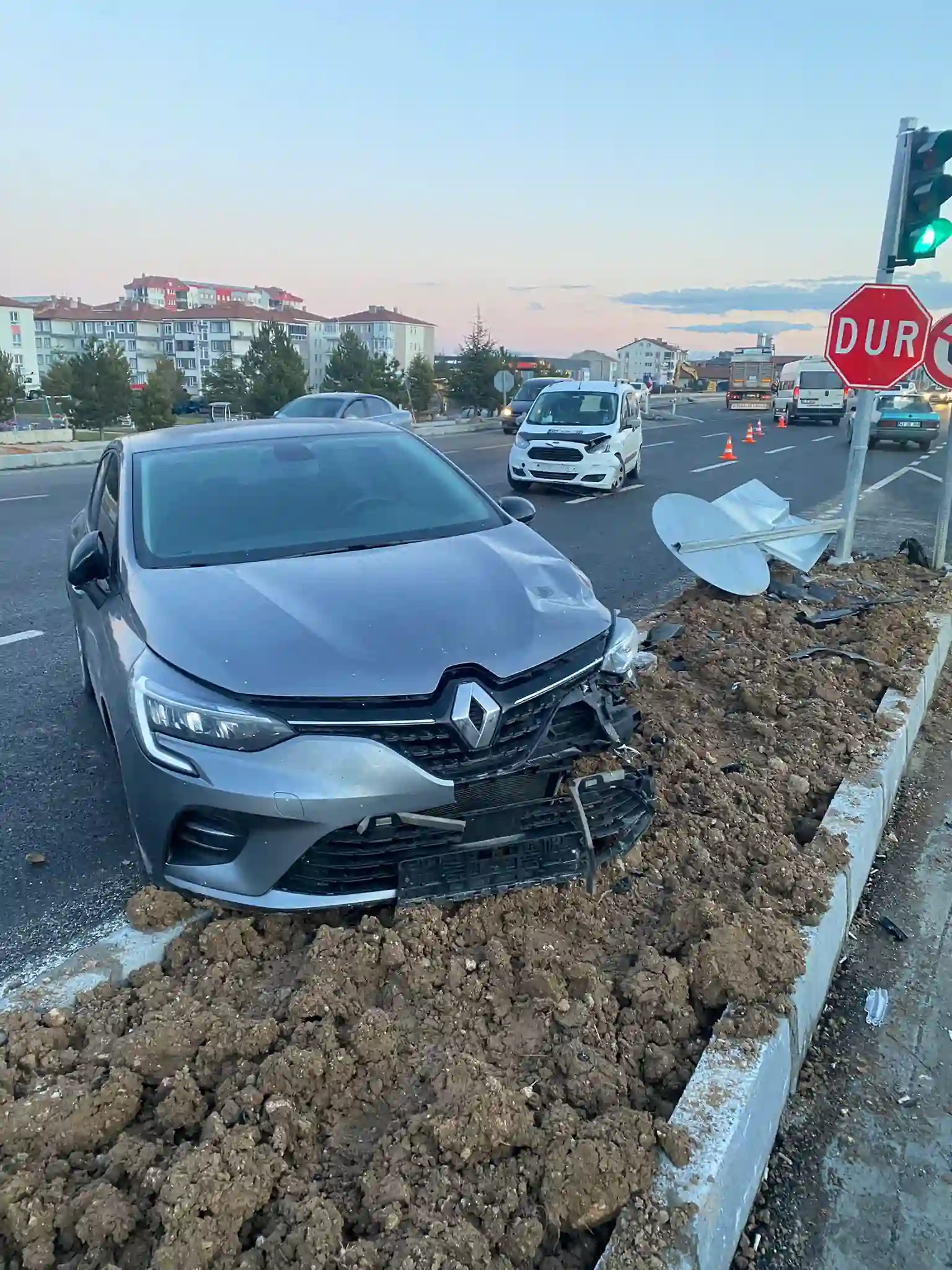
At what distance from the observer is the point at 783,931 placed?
2977mm

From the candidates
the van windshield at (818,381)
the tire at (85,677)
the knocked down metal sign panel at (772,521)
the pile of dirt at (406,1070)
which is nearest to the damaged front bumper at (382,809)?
the pile of dirt at (406,1070)

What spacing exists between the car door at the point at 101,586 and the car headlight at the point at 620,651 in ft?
6.38

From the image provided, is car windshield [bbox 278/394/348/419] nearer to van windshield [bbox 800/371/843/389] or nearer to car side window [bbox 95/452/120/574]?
car side window [bbox 95/452/120/574]

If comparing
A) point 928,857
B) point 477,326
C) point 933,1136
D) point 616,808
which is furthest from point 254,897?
point 477,326

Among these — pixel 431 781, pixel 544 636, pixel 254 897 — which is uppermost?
pixel 544 636

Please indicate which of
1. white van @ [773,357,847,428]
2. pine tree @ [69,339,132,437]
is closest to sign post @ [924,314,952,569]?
white van @ [773,357,847,428]

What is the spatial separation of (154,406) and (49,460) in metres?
32.1

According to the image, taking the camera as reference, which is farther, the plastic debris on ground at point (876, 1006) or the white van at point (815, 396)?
the white van at point (815, 396)

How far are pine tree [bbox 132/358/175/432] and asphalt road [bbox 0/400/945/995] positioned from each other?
1256 inches

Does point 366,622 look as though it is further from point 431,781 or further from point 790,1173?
point 790,1173

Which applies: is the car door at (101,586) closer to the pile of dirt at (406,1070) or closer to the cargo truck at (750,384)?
the pile of dirt at (406,1070)

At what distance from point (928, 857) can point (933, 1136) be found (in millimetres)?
1690

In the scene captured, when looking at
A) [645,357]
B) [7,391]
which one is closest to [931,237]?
[7,391]

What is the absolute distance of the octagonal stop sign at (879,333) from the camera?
795cm
